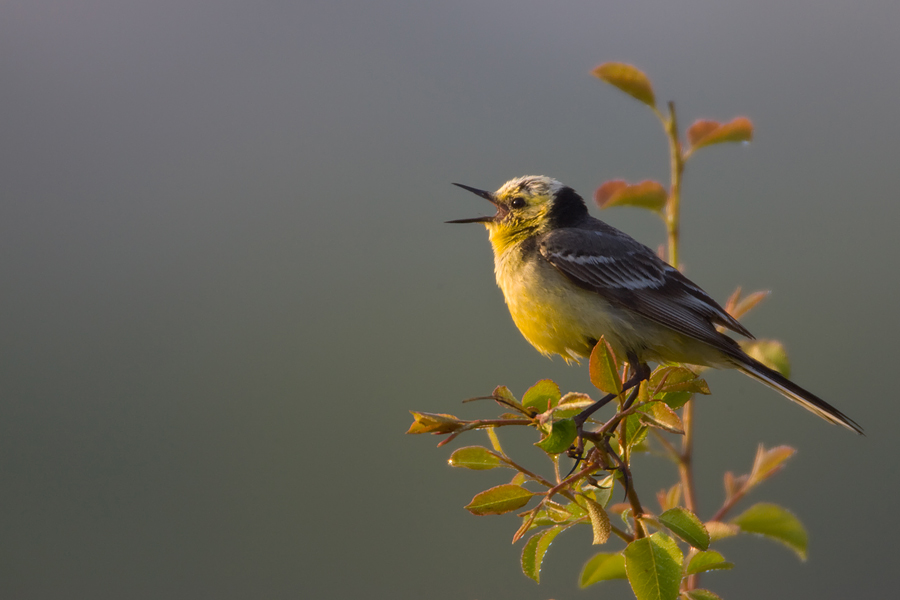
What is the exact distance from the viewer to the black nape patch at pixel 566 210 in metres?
3.42

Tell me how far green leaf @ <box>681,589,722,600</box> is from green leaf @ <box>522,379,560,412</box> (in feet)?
1.51

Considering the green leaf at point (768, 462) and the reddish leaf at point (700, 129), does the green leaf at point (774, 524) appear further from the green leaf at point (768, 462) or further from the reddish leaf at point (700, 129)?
the reddish leaf at point (700, 129)

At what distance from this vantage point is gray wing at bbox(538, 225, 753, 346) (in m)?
2.76

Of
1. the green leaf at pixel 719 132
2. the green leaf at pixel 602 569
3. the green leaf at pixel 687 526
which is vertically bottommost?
the green leaf at pixel 602 569

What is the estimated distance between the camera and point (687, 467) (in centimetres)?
186

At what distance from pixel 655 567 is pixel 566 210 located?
92.6 inches

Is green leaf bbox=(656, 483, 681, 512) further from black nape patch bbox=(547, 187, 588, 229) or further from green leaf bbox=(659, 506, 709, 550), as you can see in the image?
black nape patch bbox=(547, 187, 588, 229)

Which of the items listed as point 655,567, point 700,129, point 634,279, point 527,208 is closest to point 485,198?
point 527,208

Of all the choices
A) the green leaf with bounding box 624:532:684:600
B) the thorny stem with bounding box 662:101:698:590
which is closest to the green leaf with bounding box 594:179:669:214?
the thorny stem with bounding box 662:101:698:590

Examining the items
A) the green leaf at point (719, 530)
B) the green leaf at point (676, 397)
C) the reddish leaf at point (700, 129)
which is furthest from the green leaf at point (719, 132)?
the green leaf at point (719, 530)

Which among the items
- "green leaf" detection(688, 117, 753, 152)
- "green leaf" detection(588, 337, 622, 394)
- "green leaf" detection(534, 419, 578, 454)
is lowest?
"green leaf" detection(534, 419, 578, 454)

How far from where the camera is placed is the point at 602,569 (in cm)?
181

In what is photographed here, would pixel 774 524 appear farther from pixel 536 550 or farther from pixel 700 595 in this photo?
pixel 536 550

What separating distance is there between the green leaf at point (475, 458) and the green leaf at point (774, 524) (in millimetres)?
855
